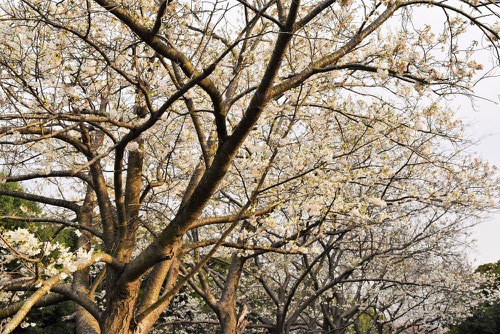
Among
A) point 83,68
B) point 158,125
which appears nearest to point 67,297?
point 158,125

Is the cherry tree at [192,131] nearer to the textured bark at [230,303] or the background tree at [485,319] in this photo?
the textured bark at [230,303]

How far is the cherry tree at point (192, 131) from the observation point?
3.48m

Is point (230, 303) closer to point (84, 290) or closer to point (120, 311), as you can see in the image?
point (84, 290)

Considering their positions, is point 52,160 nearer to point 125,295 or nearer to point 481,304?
point 125,295

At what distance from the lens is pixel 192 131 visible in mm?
6695

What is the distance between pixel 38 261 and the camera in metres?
3.22

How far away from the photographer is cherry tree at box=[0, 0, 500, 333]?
3477 millimetres

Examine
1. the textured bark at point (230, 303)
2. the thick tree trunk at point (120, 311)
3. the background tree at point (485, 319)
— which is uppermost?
the background tree at point (485, 319)

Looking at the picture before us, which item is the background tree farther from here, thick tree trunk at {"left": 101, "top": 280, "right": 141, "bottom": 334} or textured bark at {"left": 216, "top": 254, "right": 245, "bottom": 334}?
thick tree trunk at {"left": 101, "top": 280, "right": 141, "bottom": 334}

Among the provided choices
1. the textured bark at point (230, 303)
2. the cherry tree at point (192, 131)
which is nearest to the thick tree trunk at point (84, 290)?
the cherry tree at point (192, 131)

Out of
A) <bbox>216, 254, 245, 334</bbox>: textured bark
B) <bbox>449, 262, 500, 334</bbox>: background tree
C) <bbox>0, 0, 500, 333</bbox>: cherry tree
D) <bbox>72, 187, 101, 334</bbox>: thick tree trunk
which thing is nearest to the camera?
<bbox>0, 0, 500, 333</bbox>: cherry tree

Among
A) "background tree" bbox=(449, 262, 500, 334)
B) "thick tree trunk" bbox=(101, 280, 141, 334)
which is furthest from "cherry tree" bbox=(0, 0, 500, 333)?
"background tree" bbox=(449, 262, 500, 334)

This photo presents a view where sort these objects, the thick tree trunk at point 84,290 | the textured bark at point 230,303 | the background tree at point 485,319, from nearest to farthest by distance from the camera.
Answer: the thick tree trunk at point 84,290, the textured bark at point 230,303, the background tree at point 485,319

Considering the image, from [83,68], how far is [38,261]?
2.19 m
